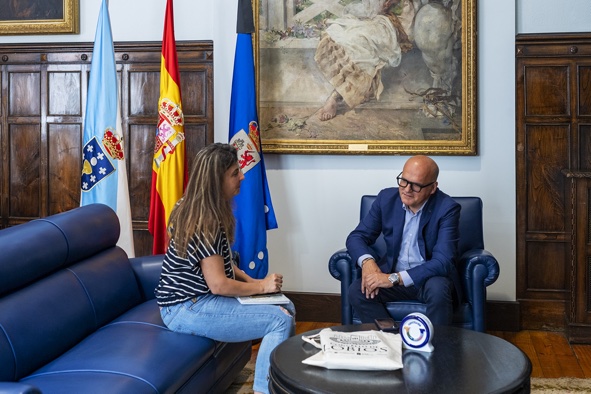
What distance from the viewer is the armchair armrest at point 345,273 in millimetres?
4191

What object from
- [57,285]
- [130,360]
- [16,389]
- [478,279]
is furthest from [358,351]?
[478,279]

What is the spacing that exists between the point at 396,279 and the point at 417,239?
31 cm

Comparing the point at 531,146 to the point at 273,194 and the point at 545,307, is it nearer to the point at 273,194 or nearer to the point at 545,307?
the point at 545,307

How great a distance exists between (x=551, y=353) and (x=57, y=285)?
9.22 feet

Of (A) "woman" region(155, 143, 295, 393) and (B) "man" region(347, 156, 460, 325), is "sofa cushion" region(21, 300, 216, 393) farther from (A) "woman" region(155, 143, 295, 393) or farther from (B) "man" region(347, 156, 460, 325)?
(B) "man" region(347, 156, 460, 325)

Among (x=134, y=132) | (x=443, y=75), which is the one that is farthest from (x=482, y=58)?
(x=134, y=132)

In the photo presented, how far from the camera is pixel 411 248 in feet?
13.8

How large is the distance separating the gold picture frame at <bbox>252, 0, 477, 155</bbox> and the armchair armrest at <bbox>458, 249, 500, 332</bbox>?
1090 mm

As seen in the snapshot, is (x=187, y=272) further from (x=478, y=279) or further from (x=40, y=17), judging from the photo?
(x=40, y=17)

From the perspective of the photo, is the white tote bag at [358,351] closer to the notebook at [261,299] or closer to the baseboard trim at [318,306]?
the notebook at [261,299]

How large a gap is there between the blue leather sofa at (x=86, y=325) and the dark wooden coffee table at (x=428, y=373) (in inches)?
18.2

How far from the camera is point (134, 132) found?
18.1ft

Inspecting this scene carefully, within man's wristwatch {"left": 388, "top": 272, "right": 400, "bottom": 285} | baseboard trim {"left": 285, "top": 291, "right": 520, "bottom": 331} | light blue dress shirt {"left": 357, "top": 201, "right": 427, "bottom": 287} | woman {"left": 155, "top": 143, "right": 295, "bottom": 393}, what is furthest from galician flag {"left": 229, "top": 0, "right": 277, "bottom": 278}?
woman {"left": 155, "top": 143, "right": 295, "bottom": 393}

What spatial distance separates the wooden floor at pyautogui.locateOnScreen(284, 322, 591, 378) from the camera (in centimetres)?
413
